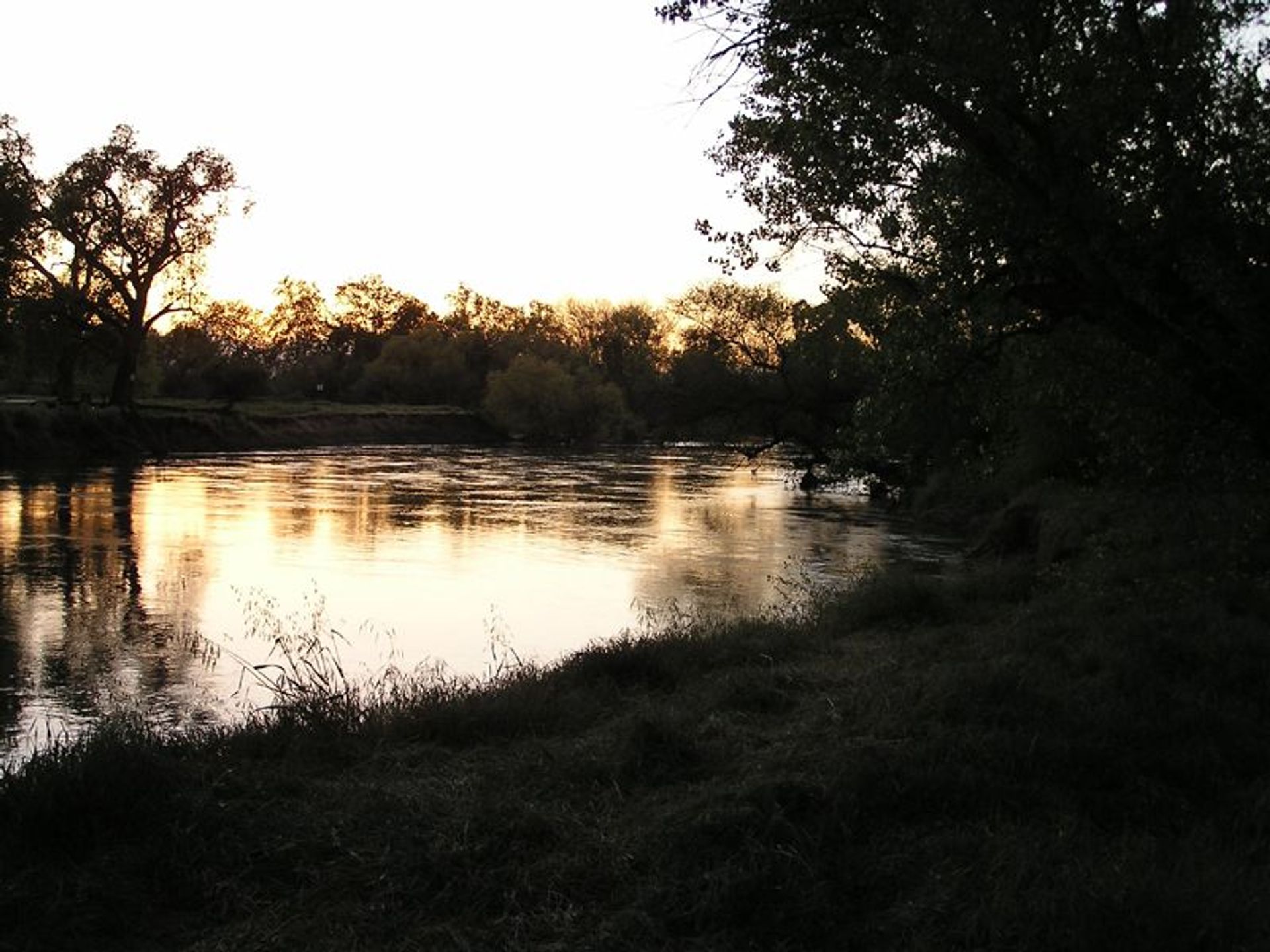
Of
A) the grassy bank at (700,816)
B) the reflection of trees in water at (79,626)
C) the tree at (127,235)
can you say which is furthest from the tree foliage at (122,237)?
the grassy bank at (700,816)

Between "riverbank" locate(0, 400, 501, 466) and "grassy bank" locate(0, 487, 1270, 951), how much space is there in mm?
48520

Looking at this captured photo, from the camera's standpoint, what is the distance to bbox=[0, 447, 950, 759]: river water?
13.7 m

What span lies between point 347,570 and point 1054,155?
17.2m

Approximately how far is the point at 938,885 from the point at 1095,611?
7.10 m

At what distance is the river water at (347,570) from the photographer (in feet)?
44.8

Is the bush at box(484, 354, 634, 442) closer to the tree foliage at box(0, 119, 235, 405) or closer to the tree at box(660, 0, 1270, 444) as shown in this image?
the tree foliage at box(0, 119, 235, 405)

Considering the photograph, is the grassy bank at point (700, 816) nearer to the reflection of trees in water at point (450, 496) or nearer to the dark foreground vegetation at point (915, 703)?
the dark foreground vegetation at point (915, 703)

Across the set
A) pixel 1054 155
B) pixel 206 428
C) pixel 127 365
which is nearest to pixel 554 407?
pixel 206 428

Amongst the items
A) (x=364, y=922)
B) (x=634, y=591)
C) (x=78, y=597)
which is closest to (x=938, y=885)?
(x=364, y=922)

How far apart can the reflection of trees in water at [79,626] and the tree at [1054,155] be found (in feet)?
29.4

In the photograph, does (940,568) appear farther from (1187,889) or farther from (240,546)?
(1187,889)

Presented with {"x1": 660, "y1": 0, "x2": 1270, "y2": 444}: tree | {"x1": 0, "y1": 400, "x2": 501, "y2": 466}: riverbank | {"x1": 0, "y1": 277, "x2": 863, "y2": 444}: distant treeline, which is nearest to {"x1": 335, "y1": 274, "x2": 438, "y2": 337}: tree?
{"x1": 0, "y1": 277, "x2": 863, "y2": 444}: distant treeline

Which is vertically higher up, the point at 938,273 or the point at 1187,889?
the point at 938,273

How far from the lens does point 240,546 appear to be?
82.8 feet
